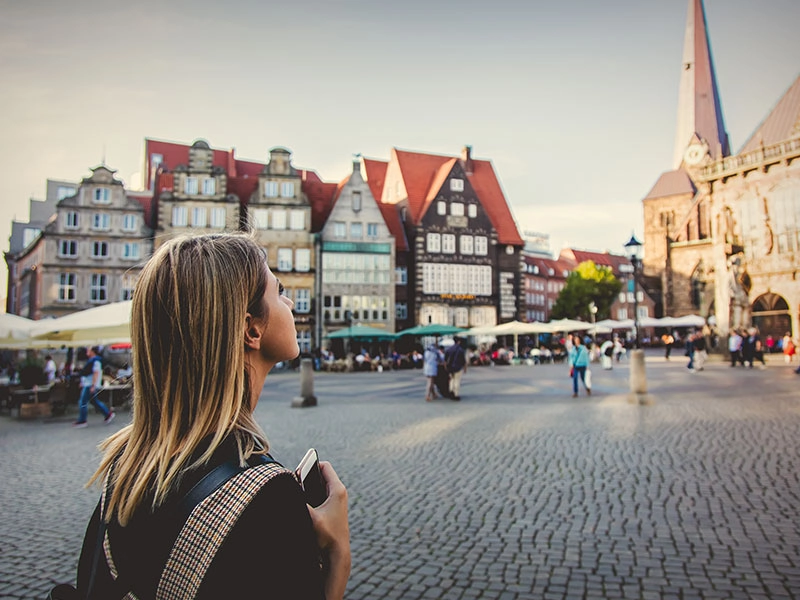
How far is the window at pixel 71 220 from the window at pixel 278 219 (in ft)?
39.7

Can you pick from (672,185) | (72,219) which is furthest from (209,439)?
(672,185)

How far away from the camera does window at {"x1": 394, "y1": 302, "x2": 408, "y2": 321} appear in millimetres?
44812

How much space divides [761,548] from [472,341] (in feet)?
144

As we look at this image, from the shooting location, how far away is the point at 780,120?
132ft

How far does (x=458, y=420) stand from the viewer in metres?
12.1

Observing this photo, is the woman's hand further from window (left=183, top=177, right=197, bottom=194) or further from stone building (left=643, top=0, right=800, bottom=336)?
window (left=183, top=177, right=197, bottom=194)

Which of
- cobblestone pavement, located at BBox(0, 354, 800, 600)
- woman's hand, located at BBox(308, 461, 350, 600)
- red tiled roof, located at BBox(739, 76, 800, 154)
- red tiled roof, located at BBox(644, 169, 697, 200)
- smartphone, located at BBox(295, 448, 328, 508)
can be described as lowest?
cobblestone pavement, located at BBox(0, 354, 800, 600)

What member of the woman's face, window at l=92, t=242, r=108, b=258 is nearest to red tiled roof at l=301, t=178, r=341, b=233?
window at l=92, t=242, r=108, b=258

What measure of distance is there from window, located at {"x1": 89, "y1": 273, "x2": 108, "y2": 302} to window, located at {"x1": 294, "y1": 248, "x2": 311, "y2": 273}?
12.1m

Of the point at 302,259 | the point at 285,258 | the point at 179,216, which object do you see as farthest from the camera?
the point at 302,259

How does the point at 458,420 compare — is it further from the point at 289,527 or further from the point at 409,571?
the point at 289,527

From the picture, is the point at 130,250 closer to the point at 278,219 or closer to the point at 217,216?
the point at 217,216

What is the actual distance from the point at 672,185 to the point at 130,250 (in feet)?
201

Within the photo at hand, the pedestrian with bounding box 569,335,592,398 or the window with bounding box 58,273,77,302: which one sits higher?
the window with bounding box 58,273,77,302
